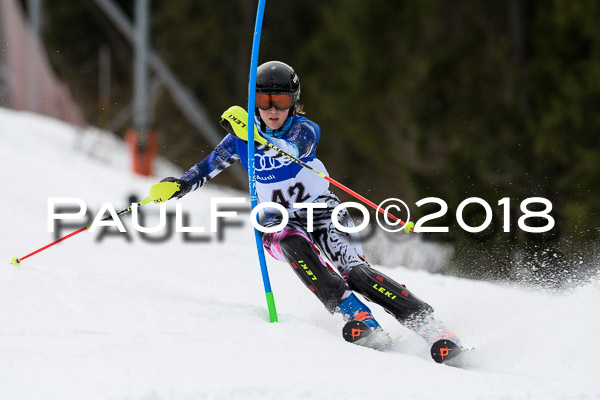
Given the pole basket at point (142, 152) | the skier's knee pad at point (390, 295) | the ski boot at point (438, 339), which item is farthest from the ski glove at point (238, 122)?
the pole basket at point (142, 152)

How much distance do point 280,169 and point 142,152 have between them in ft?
25.2

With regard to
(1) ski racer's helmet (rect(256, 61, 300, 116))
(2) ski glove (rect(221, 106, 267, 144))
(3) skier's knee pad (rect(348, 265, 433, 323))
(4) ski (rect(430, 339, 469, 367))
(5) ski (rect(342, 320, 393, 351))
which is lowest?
(4) ski (rect(430, 339, 469, 367))

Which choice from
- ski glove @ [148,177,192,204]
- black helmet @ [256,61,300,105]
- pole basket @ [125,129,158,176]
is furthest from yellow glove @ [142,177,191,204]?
pole basket @ [125,129,158,176]

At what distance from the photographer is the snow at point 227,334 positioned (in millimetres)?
3211

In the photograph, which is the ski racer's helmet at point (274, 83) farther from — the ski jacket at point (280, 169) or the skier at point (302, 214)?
the ski jacket at point (280, 169)

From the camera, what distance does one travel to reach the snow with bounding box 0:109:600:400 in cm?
321

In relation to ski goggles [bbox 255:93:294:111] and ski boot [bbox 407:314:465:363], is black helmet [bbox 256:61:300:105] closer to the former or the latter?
ski goggles [bbox 255:93:294:111]

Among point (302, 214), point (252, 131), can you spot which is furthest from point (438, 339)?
point (252, 131)

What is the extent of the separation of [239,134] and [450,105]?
1030 centimetres

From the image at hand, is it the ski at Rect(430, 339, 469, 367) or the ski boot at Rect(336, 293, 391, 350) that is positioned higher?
the ski boot at Rect(336, 293, 391, 350)

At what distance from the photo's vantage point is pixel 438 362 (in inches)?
157

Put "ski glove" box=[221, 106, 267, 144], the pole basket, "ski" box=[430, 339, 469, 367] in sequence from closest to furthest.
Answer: "ski" box=[430, 339, 469, 367] → "ski glove" box=[221, 106, 267, 144] → the pole basket

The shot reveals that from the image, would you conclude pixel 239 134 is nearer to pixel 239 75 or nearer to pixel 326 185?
pixel 326 185

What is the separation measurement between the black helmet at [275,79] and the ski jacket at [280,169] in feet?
0.59
